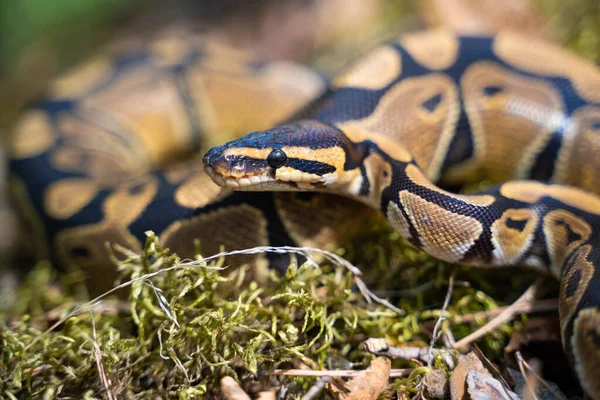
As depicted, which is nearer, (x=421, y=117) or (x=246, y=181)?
(x=246, y=181)

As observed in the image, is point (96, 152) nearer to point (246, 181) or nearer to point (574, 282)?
point (246, 181)

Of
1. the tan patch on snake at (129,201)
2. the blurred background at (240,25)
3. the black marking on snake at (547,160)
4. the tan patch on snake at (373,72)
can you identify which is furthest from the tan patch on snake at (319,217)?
the blurred background at (240,25)

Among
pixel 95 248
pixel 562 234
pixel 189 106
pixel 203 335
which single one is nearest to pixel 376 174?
pixel 562 234

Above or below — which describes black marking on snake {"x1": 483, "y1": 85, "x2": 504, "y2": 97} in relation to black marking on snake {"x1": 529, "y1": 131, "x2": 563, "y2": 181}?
above

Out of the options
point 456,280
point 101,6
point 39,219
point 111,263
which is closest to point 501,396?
point 456,280

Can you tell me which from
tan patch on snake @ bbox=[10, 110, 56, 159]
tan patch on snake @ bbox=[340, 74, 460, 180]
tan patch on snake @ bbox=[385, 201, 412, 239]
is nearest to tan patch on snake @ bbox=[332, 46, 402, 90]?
tan patch on snake @ bbox=[340, 74, 460, 180]

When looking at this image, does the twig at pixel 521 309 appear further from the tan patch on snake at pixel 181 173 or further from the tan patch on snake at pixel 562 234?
the tan patch on snake at pixel 181 173

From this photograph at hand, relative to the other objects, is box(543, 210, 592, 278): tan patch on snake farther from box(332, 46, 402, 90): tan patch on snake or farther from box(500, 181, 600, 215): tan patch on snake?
box(332, 46, 402, 90): tan patch on snake
